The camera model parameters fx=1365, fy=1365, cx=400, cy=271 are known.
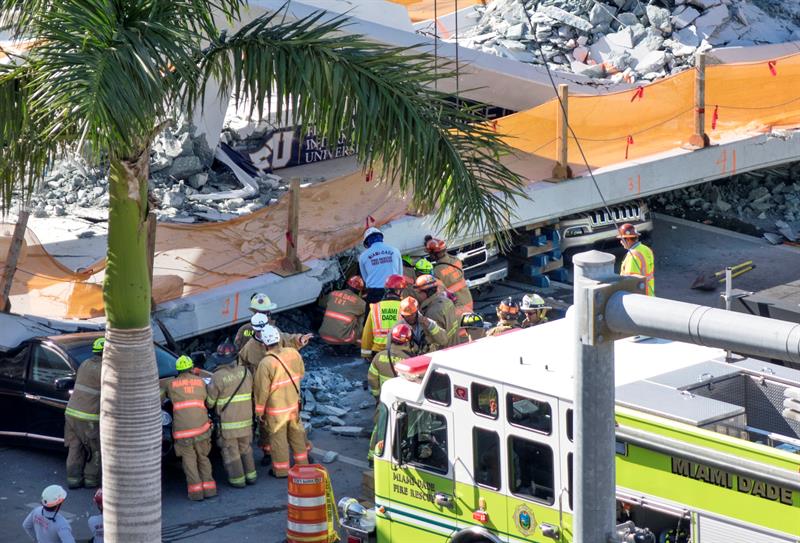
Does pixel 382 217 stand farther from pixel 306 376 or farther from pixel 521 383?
pixel 521 383

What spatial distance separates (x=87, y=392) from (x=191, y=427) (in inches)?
41.1

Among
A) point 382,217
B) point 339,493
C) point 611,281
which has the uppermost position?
point 611,281

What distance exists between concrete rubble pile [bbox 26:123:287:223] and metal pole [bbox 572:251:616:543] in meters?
14.0

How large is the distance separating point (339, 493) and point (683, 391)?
447cm

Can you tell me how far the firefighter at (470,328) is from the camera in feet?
46.3

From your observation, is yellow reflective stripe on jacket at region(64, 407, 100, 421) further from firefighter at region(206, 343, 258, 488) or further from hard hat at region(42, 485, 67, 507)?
hard hat at region(42, 485, 67, 507)

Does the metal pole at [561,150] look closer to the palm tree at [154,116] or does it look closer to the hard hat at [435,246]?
the hard hat at [435,246]

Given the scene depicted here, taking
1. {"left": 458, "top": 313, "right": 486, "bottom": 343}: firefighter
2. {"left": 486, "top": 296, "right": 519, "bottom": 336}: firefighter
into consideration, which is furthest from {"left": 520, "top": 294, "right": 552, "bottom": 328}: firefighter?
{"left": 458, "top": 313, "right": 486, "bottom": 343}: firefighter

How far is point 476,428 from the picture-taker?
9781 millimetres

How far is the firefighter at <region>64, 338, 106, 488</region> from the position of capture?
12.5 meters

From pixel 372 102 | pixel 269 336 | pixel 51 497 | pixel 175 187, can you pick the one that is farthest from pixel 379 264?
pixel 372 102

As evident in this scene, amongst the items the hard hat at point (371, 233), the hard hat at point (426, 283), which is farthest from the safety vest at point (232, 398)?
the hard hat at point (371, 233)

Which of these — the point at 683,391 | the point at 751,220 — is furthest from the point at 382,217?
the point at 683,391

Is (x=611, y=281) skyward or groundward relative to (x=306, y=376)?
skyward
